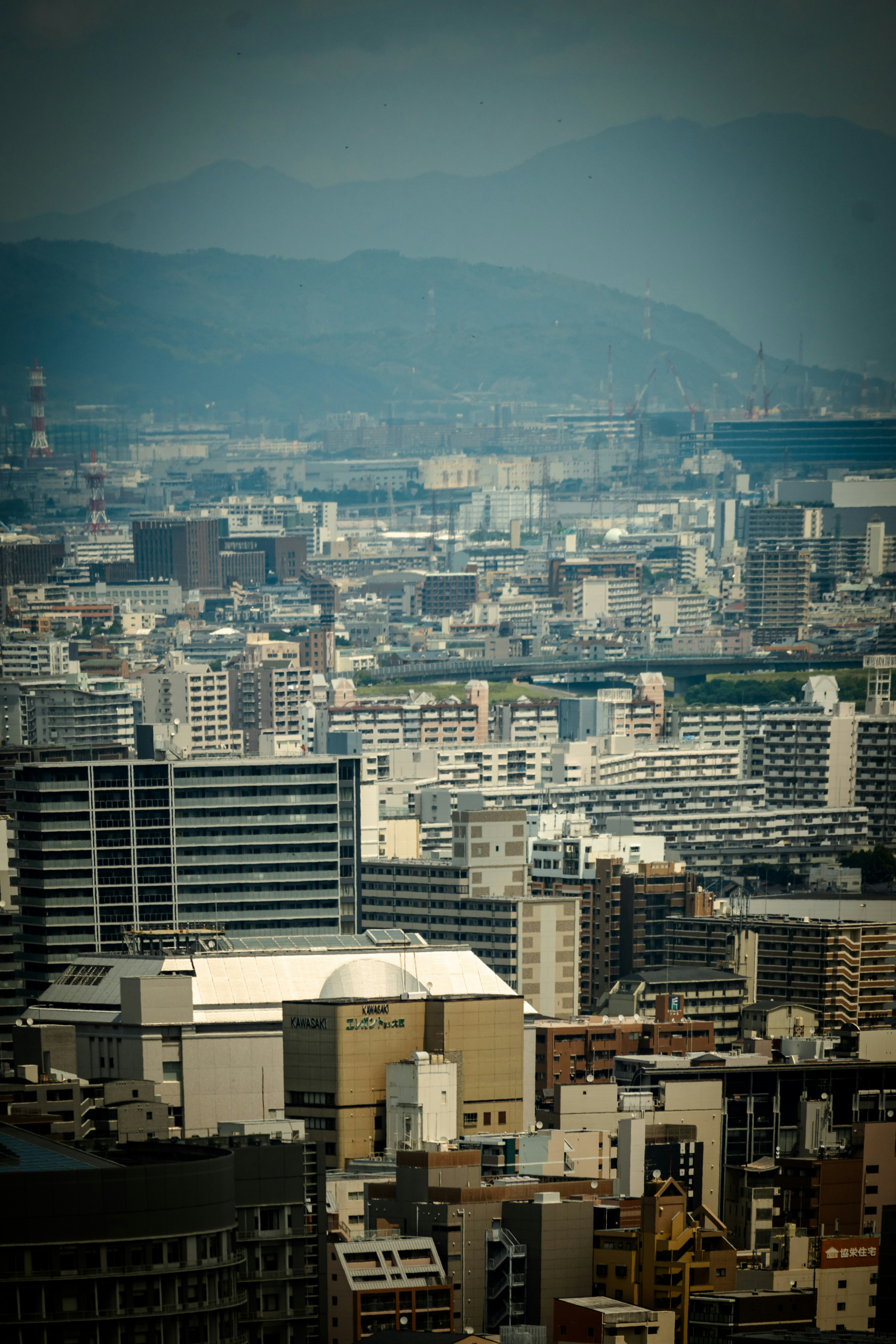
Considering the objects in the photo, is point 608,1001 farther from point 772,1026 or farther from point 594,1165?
point 594,1165

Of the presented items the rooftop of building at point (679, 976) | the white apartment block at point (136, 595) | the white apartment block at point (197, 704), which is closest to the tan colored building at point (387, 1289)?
the rooftop of building at point (679, 976)

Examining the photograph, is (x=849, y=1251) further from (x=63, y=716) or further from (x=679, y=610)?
(x=679, y=610)

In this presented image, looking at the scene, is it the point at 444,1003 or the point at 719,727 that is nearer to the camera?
the point at 444,1003

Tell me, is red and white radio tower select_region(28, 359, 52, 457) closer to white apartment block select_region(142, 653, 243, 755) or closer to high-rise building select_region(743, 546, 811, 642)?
high-rise building select_region(743, 546, 811, 642)

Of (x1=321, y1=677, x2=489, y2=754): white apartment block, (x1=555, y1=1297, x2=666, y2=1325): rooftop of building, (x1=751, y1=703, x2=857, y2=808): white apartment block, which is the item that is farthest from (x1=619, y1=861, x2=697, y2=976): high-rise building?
(x1=321, y1=677, x2=489, y2=754): white apartment block

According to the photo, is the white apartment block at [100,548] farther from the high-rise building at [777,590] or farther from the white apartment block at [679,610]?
the high-rise building at [777,590]

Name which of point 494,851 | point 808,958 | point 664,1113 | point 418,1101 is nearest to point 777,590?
point 494,851

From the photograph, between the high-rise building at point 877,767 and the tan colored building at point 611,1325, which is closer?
the tan colored building at point 611,1325

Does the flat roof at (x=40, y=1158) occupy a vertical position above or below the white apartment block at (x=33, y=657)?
above
